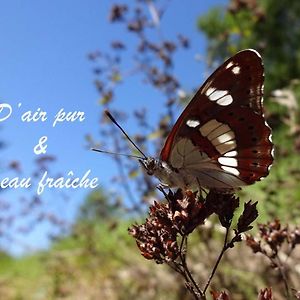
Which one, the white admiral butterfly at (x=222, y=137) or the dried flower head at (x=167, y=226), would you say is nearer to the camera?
the dried flower head at (x=167, y=226)

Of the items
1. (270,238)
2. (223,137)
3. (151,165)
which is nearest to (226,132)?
(223,137)

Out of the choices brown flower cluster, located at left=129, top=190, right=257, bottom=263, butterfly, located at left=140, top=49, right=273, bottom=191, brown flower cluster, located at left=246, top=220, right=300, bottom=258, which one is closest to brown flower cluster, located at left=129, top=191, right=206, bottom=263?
brown flower cluster, located at left=129, top=190, right=257, bottom=263

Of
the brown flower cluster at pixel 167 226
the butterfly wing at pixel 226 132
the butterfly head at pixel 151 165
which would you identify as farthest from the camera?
the butterfly head at pixel 151 165

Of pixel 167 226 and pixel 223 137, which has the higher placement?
pixel 223 137

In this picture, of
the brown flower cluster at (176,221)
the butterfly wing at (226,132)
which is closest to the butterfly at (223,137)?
the butterfly wing at (226,132)

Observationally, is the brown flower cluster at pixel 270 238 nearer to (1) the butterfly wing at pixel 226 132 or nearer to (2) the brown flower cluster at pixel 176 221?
(1) the butterfly wing at pixel 226 132

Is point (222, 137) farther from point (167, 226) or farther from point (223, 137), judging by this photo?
point (167, 226)

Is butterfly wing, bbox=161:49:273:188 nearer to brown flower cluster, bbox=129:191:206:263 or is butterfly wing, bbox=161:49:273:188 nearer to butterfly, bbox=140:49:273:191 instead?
butterfly, bbox=140:49:273:191
